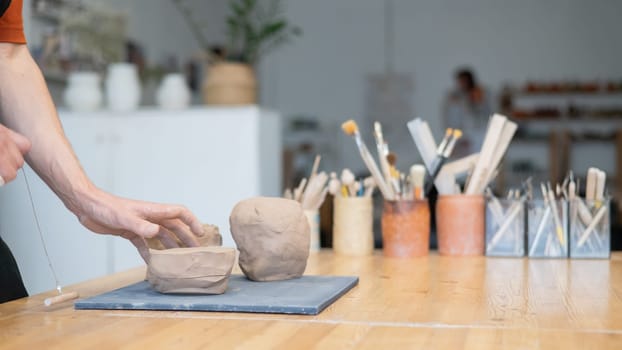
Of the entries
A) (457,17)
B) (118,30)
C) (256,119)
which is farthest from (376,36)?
(256,119)

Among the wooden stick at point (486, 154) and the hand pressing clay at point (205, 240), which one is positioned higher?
the wooden stick at point (486, 154)

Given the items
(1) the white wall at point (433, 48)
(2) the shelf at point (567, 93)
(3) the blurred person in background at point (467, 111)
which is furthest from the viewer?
(1) the white wall at point (433, 48)

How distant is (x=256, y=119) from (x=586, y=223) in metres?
1.68

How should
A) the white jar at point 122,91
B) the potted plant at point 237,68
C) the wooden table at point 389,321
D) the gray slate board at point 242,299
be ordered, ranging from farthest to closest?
the potted plant at point 237,68 < the white jar at point 122,91 < the gray slate board at point 242,299 < the wooden table at point 389,321

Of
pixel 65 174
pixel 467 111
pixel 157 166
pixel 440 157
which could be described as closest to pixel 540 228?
pixel 440 157

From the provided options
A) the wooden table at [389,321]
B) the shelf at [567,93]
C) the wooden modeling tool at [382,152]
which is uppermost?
the shelf at [567,93]

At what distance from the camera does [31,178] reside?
2982mm

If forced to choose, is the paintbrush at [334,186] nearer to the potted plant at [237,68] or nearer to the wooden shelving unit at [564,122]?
the potted plant at [237,68]

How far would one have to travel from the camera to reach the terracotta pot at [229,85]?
3.46 metres

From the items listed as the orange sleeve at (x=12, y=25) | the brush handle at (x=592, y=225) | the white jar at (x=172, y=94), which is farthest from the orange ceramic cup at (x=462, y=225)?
the white jar at (x=172, y=94)

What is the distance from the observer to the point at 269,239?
4.28ft

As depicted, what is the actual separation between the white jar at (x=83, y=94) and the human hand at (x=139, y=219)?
210 centimetres

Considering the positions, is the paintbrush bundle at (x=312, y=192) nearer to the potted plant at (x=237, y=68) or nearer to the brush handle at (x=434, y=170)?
the brush handle at (x=434, y=170)

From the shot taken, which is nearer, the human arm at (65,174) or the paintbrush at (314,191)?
the human arm at (65,174)
